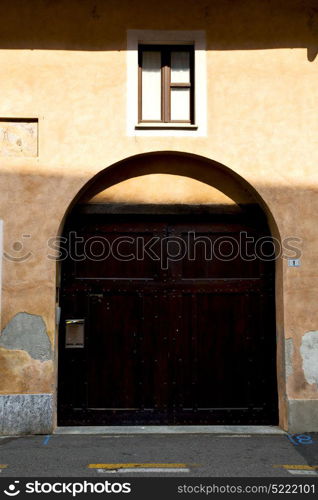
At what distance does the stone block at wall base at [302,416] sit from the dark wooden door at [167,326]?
0.47 m

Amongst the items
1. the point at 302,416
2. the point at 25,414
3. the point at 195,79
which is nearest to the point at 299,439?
the point at 302,416

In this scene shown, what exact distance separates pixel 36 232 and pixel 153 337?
2159mm

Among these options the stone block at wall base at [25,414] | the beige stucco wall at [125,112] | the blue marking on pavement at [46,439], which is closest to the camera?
the blue marking on pavement at [46,439]

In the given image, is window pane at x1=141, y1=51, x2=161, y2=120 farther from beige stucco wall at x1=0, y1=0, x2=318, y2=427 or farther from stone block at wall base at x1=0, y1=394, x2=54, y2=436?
stone block at wall base at x1=0, y1=394, x2=54, y2=436

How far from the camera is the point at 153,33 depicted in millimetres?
8414

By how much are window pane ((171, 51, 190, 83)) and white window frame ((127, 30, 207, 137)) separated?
228 millimetres

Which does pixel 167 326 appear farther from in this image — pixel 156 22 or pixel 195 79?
pixel 156 22

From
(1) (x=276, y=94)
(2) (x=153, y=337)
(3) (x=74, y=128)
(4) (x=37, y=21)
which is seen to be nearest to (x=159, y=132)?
(3) (x=74, y=128)

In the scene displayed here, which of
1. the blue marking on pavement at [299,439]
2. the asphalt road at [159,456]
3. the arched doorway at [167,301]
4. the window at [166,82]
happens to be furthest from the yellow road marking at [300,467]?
the window at [166,82]

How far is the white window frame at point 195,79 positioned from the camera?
834cm

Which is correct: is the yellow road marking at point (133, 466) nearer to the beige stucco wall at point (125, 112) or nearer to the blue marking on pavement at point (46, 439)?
the blue marking on pavement at point (46, 439)

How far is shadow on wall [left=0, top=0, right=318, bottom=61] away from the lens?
8.34 meters

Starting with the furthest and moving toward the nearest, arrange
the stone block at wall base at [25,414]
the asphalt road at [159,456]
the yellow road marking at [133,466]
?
1. the stone block at wall base at [25,414]
2. the yellow road marking at [133,466]
3. the asphalt road at [159,456]
